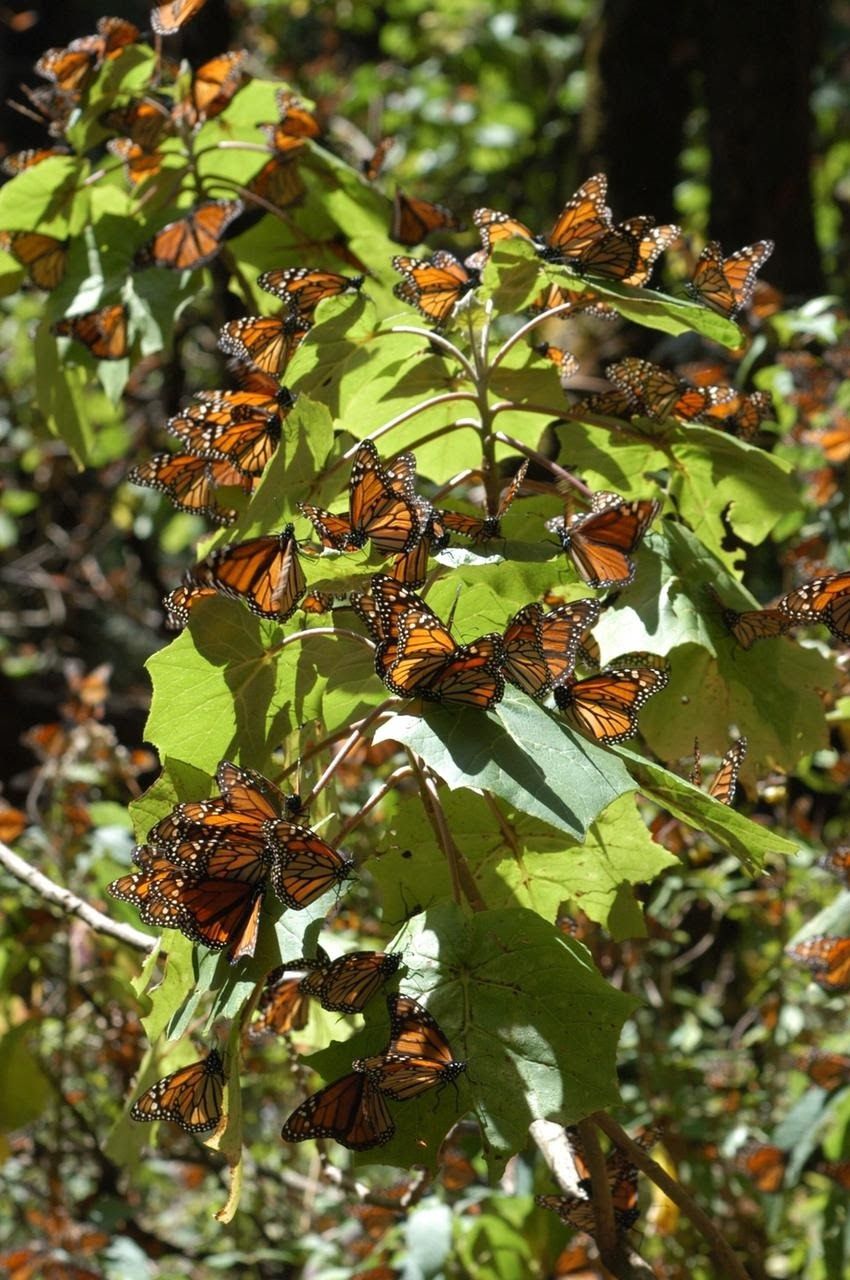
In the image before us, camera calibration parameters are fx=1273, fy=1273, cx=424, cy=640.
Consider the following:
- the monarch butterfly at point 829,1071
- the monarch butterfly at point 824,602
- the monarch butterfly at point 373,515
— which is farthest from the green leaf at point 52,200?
the monarch butterfly at point 829,1071

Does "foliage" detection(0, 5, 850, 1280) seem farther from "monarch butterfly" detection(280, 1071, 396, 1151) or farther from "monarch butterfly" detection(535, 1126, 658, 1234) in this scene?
"monarch butterfly" detection(535, 1126, 658, 1234)

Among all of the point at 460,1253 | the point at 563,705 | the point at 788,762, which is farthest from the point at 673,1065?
the point at 563,705

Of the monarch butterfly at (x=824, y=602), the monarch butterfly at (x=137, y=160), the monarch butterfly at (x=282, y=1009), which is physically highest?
the monarch butterfly at (x=137, y=160)

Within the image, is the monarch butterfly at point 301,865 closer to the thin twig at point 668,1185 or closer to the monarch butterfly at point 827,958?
the thin twig at point 668,1185

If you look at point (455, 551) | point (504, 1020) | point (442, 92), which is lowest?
point (442, 92)

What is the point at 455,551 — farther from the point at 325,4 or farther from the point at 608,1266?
the point at 325,4

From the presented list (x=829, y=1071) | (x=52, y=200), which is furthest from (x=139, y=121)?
(x=829, y=1071)

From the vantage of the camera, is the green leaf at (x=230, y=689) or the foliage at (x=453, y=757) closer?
the foliage at (x=453, y=757)
